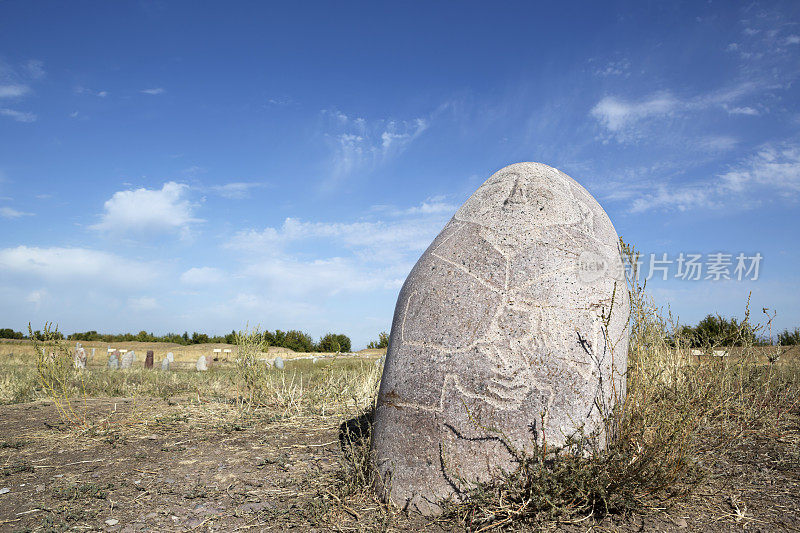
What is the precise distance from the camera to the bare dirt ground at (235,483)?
10.0ft

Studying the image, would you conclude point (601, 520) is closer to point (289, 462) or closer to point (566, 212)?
point (566, 212)

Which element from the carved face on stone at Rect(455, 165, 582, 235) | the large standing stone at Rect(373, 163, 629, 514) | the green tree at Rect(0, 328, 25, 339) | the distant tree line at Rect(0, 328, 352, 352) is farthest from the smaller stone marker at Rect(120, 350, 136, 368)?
the green tree at Rect(0, 328, 25, 339)

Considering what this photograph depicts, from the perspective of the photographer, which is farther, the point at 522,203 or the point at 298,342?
the point at 298,342

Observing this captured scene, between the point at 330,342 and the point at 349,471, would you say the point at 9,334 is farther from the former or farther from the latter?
the point at 349,471

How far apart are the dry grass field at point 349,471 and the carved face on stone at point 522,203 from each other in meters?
1.15

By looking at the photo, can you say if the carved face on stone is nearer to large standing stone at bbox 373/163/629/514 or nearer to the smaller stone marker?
large standing stone at bbox 373/163/629/514

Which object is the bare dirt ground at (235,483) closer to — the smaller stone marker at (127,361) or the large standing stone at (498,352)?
the large standing stone at (498,352)

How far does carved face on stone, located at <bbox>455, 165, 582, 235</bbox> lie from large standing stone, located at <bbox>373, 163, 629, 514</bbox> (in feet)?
0.04

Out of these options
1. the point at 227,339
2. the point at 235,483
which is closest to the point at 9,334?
the point at 227,339

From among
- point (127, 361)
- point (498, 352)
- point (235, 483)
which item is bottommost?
point (235, 483)

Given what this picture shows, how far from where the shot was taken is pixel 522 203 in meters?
3.55

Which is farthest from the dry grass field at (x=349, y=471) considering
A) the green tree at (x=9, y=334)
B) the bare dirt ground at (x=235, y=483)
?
the green tree at (x=9, y=334)

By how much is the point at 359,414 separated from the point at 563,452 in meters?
3.19

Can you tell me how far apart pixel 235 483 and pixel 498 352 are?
2453mm
